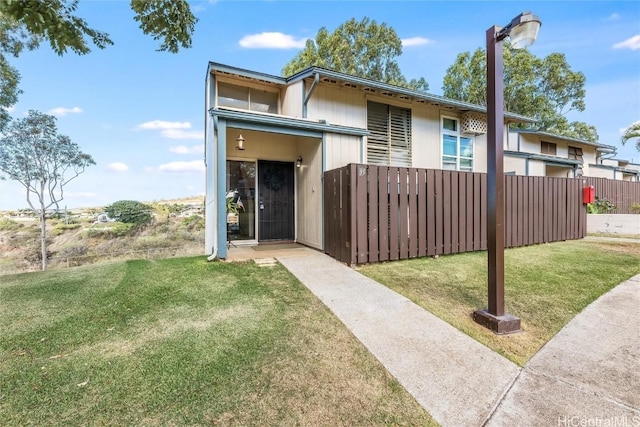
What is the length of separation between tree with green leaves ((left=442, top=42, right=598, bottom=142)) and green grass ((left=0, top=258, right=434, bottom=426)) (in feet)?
81.2

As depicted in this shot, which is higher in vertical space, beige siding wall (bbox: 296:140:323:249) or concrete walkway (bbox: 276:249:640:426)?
beige siding wall (bbox: 296:140:323:249)

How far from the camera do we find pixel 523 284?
425cm

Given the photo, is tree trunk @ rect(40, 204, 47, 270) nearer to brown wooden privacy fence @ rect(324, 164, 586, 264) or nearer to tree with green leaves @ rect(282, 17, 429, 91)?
brown wooden privacy fence @ rect(324, 164, 586, 264)

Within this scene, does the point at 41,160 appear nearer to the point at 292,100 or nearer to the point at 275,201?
the point at 275,201

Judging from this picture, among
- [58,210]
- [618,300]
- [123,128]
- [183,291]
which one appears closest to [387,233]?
[618,300]

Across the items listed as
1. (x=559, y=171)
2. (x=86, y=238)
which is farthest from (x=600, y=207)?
(x=86, y=238)

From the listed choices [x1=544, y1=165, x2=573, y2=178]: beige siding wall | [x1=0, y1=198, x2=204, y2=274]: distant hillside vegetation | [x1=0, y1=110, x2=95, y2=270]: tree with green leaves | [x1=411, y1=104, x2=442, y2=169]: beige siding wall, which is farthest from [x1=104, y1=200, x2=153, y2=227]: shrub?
[x1=544, y1=165, x2=573, y2=178]: beige siding wall

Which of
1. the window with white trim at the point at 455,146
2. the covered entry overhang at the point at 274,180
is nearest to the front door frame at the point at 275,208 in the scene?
the covered entry overhang at the point at 274,180

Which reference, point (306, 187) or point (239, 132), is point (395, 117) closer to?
point (306, 187)

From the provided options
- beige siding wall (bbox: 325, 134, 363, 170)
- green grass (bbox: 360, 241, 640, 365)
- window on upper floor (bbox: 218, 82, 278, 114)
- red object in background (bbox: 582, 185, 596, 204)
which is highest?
window on upper floor (bbox: 218, 82, 278, 114)

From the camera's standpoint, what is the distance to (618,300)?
3.59m

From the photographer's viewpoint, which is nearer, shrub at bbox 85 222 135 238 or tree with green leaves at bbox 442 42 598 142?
shrub at bbox 85 222 135 238

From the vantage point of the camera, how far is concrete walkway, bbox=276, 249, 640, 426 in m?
1.77

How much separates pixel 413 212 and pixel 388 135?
3400 mm
